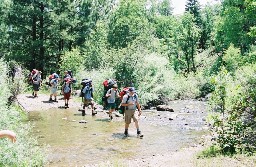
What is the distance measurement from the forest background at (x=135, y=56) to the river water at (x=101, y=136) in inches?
51.6

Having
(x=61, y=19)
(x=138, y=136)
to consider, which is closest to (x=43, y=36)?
(x=61, y=19)

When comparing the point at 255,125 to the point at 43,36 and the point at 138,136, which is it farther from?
the point at 43,36

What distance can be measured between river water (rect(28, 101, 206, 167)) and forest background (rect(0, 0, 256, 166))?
1.31 m

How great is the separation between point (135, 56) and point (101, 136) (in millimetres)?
12227

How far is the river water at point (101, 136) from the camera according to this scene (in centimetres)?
1213

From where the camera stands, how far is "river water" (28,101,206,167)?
12.1 m

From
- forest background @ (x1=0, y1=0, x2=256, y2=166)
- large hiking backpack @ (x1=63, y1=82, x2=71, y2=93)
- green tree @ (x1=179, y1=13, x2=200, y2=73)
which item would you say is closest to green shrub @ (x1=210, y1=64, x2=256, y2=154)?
forest background @ (x1=0, y1=0, x2=256, y2=166)

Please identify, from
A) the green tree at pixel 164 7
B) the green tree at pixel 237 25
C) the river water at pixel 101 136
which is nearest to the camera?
the river water at pixel 101 136

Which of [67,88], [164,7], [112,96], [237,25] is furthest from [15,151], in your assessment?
[164,7]

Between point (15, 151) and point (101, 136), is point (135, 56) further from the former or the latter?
point (15, 151)

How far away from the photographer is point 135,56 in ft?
86.1

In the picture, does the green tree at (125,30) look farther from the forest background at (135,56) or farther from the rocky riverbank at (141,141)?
the rocky riverbank at (141,141)

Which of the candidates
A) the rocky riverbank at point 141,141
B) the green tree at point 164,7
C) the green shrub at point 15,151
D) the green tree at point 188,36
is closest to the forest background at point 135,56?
the green shrub at point 15,151

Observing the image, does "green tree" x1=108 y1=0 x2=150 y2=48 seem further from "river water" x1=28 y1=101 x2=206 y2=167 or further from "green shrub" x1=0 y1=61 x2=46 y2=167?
"green shrub" x1=0 y1=61 x2=46 y2=167
